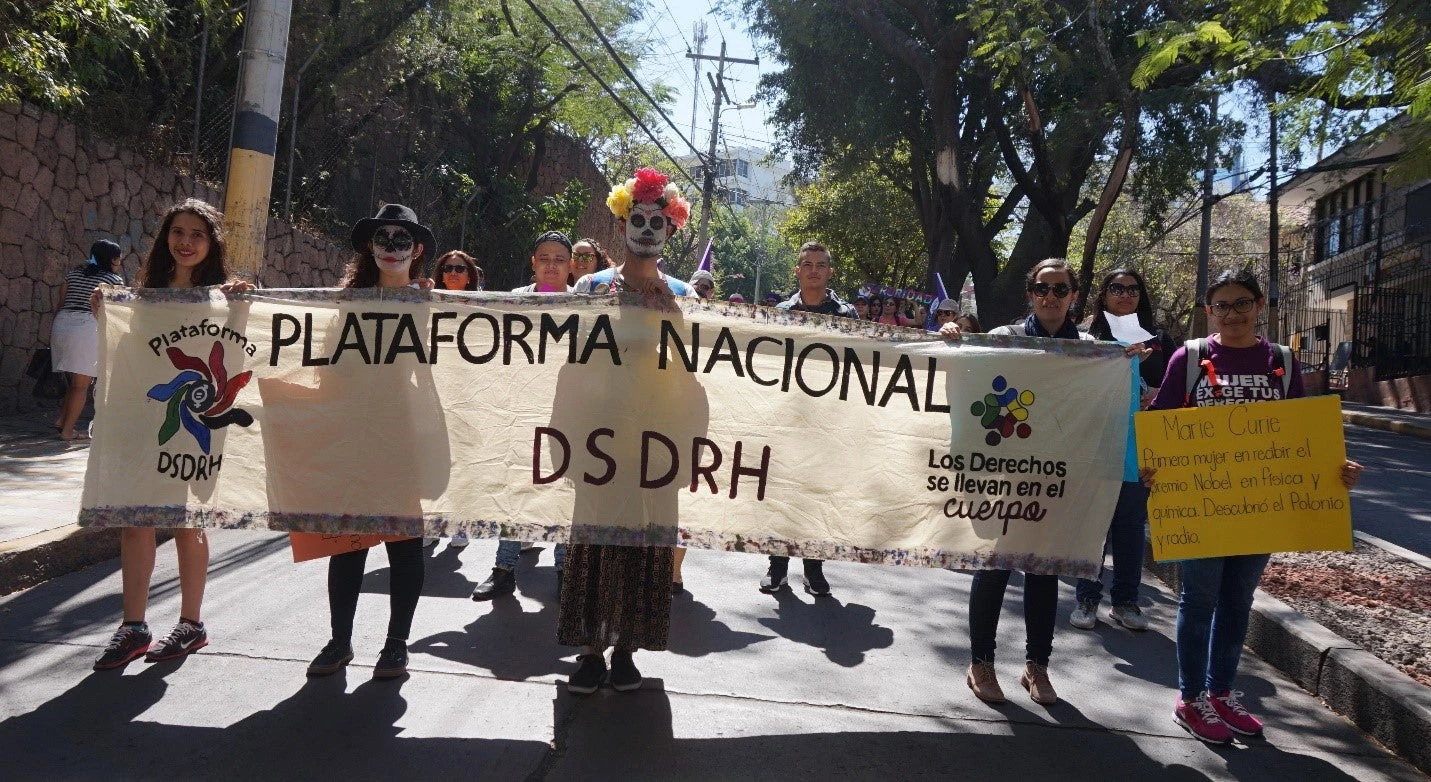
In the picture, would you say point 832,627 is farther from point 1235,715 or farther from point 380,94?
point 380,94

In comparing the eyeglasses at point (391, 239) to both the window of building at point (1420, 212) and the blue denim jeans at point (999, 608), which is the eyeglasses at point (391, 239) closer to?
the blue denim jeans at point (999, 608)

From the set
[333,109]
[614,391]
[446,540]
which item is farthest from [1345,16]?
[333,109]

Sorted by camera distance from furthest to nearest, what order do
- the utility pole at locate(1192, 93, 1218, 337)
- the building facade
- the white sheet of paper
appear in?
the building facade < the utility pole at locate(1192, 93, 1218, 337) < the white sheet of paper

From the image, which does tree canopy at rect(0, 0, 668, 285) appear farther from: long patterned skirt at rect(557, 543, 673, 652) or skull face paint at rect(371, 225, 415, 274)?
long patterned skirt at rect(557, 543, 673, 652)

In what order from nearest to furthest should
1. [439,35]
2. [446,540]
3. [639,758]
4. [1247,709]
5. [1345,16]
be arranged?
[639,758], [1247,709], [1345,16], [446,540], [439,35]

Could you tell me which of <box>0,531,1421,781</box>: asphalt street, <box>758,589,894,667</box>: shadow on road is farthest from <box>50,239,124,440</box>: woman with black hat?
<box>758,589,894,667</box>: shadow on road

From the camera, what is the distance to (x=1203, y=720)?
4.25 metres

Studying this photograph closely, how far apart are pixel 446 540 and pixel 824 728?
4032mm

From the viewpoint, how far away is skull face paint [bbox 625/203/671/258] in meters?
4.42

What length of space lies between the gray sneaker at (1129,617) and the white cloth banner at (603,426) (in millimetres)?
1750

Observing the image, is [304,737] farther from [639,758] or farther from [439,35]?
[439,35]

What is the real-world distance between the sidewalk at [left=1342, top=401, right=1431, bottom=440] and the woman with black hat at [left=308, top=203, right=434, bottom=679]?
17.6 meters

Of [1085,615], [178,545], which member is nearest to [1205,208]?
[1085,615]

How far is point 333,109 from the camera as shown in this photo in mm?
17141
